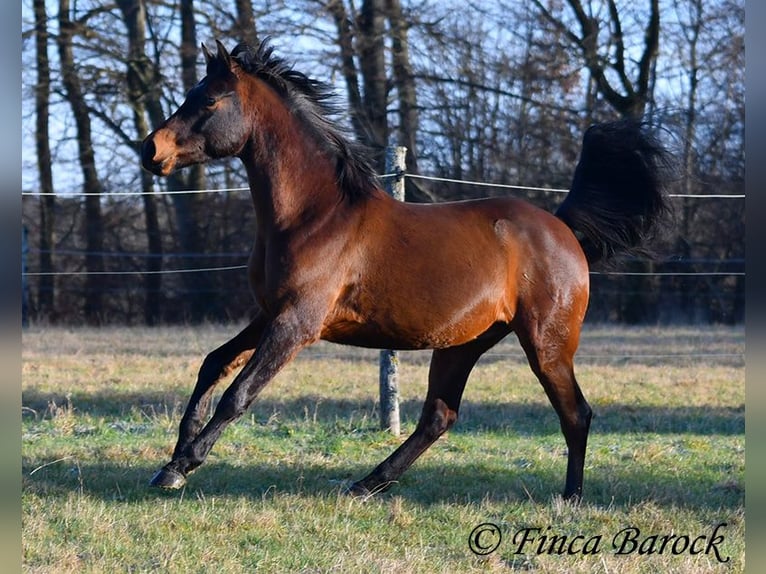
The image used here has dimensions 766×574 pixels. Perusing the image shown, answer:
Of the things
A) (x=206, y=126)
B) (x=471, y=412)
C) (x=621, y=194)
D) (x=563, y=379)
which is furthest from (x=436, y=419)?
(x=471, y=412)

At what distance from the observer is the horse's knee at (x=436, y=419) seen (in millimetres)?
5488

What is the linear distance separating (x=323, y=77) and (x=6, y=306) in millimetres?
19737

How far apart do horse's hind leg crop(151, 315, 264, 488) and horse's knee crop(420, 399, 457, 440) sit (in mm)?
1184

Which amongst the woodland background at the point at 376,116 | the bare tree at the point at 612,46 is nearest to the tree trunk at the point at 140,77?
the woodland background at the point at 376,116

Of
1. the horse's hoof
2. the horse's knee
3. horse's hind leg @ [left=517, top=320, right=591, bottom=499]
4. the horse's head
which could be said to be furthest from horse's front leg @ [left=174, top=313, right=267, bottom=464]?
horse's hind leg @ [left=517, top=320, right=591, bottom=499]

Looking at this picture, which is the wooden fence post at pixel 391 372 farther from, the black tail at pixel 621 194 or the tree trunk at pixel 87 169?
the tree trunk at pixel 87 169

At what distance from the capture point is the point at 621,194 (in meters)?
5.94

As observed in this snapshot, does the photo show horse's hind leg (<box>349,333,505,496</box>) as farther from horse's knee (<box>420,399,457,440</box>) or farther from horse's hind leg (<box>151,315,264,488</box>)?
horse's hind leg (<box>151,315,264,488</box>)

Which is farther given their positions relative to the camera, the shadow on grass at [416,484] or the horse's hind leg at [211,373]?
the shadow on grass at [416,484]

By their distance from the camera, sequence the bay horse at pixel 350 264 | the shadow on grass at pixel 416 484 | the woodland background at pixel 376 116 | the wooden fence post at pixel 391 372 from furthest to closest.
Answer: the woodland background at pixel 376 116 → the wooden fence post at pixel 391 372 → the shadow on grass at pixel 416 484 → the bay horse at pixel 350 264

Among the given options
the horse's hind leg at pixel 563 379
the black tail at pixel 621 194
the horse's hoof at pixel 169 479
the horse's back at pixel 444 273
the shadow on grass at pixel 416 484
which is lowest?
the shadow on grass at pixel 416 484

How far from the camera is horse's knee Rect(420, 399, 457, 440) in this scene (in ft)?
18.0

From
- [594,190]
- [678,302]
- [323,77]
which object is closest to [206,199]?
[323,77]

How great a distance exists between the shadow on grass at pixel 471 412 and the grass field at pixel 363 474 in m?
0.04
